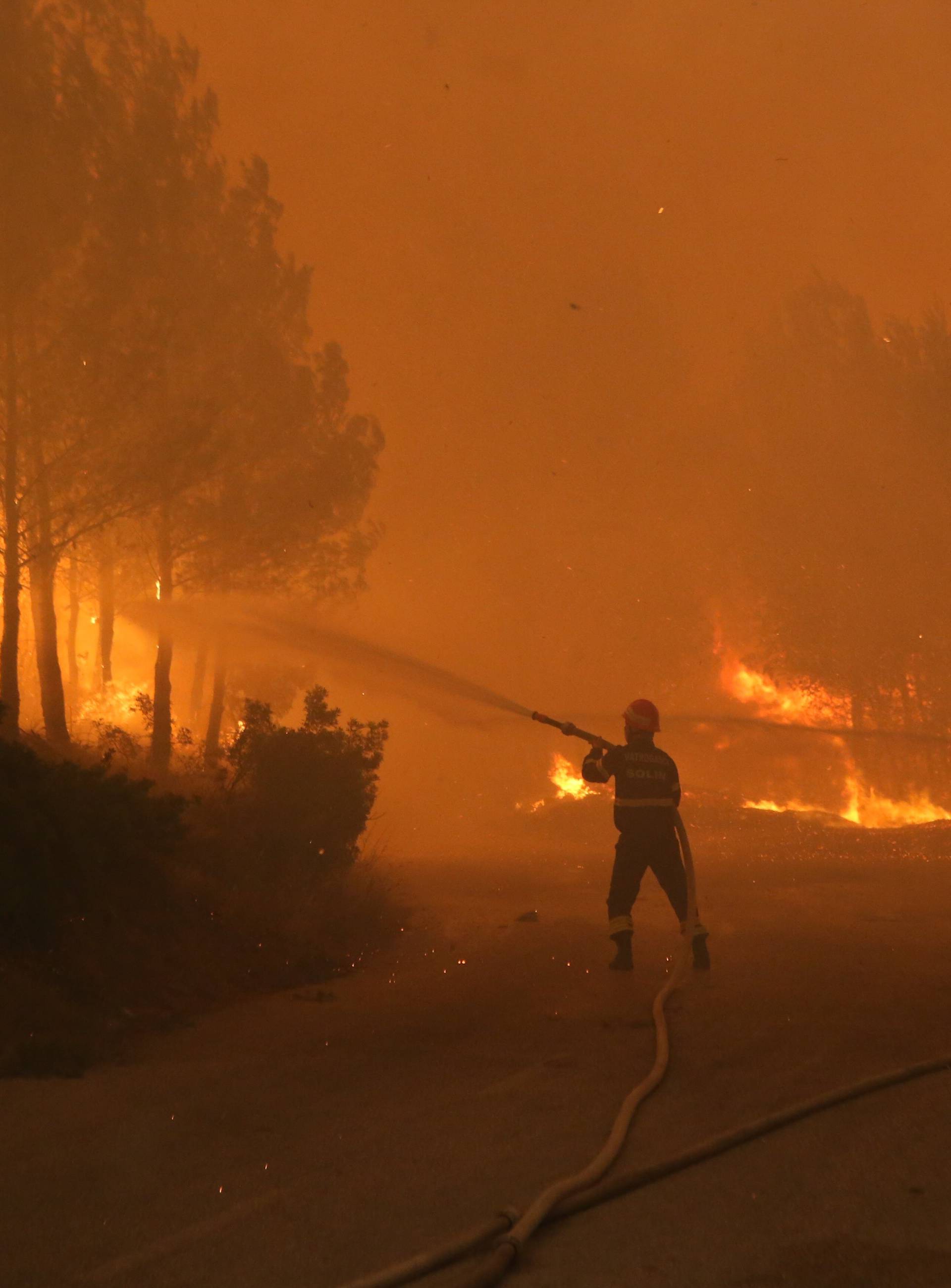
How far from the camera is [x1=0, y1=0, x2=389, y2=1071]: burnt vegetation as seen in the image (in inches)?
249

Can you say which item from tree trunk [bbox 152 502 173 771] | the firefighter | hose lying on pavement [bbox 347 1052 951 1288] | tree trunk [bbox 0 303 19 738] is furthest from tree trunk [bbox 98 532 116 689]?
hose lying on pavement [bbox 347 1052 951 1288]

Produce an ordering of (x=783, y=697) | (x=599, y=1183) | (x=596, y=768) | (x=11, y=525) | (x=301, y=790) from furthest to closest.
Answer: (x=783, y=697)
(x=11, y=525)
(x=301, y=790)
(x=596, y=768)
(x=599, y=1183)

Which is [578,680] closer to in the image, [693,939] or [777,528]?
[777,528]

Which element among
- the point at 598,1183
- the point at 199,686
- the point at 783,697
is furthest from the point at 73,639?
the point at 598,1183

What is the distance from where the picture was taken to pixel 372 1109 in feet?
14.1

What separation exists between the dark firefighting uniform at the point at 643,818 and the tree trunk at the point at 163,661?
918 centimetres

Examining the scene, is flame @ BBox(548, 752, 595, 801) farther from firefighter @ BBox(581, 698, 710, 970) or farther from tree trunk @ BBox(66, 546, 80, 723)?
firefighter @ BBox(581, 698, 710, 970)

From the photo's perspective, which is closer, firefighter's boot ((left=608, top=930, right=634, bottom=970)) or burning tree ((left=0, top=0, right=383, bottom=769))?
firefighter's boot ((left=608, top=930, right=634, bottom=970))

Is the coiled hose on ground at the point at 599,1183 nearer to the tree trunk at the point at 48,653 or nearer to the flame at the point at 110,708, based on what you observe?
the tree trunk at the point at 48,653

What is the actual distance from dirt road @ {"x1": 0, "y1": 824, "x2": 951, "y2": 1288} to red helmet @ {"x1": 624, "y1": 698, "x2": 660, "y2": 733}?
1742 millimetres

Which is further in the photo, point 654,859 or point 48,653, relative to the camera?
point 48,653

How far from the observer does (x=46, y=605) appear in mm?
14602

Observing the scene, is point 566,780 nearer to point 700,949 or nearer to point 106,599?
point 106,599

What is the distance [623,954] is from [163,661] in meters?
11.8
